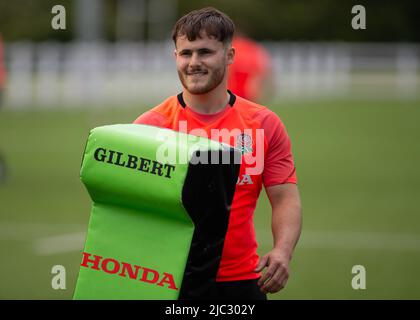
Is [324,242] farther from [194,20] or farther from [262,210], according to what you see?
[194,20]

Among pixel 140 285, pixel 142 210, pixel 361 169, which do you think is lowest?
pixel 361 169

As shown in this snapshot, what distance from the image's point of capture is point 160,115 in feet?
17.0

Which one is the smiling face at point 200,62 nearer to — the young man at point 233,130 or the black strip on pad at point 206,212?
the young man at point 233,130

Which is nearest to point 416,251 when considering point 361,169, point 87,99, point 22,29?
point 361,169

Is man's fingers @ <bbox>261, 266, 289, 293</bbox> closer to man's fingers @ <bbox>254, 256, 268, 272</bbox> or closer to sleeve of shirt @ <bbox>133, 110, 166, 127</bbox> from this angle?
man's fingers @ <bbox>254, 256, 268, 272</bbox>

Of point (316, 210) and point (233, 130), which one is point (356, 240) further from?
point (233, 130)

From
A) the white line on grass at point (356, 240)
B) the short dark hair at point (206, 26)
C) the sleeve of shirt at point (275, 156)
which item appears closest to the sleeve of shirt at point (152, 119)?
the short dark hair at point (206, 26)

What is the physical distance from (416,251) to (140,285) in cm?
650

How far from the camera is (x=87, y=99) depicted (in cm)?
3456

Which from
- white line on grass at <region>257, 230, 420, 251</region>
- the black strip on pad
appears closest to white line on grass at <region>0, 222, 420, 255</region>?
white line on grass at <region>257, 230, 420, 251</region>

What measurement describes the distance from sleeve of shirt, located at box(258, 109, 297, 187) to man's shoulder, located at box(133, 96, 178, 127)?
46cm

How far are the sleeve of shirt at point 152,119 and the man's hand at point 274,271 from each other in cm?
88

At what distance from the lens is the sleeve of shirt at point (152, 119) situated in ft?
16.8

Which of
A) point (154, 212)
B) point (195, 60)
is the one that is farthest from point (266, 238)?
point (154, 212)
